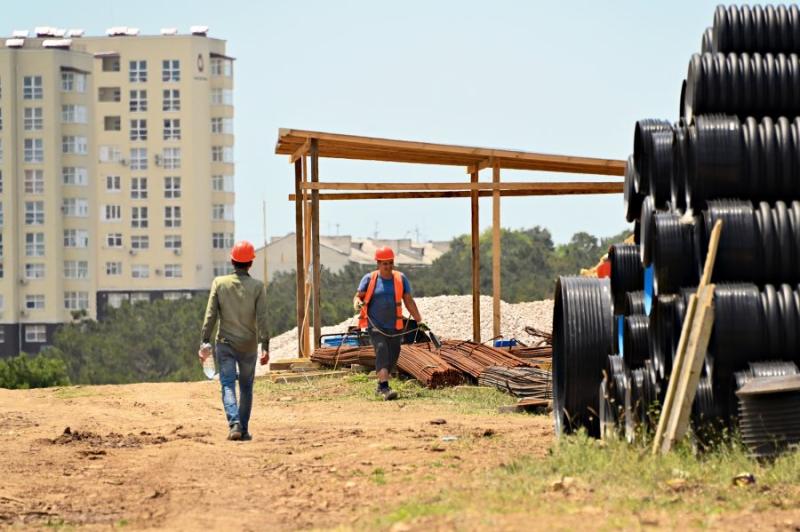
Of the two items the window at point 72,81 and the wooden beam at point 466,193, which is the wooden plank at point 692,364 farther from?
the window at point 72,81

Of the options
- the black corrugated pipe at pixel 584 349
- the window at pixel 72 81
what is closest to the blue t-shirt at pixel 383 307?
the black corrugated pipe at pixel 584 349

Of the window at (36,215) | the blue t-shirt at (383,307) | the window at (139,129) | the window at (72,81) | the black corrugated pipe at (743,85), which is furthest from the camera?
the window at (139,129)

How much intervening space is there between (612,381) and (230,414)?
4256mm

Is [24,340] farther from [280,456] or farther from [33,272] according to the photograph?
[280,456]

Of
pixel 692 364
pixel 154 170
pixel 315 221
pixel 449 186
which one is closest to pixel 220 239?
pixel 154 170

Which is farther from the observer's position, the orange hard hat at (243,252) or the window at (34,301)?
the window at (34,301)

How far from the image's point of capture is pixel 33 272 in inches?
4636

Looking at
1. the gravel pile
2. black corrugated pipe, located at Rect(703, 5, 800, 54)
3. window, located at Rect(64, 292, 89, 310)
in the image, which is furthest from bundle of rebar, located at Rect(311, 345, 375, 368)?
window, located at Rect(64, 292, 89, 310)

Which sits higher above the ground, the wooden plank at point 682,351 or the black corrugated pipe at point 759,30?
the black corrugated pipe at point 759,30

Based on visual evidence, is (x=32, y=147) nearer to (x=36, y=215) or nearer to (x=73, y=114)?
(x=73, y=114)

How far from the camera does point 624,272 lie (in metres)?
12.6

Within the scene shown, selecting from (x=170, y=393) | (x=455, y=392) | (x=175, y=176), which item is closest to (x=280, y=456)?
(x=455, y=392)

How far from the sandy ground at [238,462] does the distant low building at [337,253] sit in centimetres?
11347

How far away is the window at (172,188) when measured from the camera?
425ft
